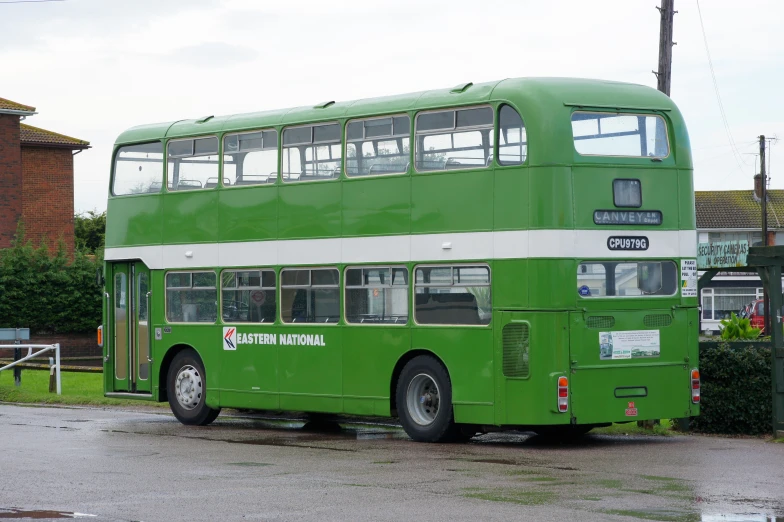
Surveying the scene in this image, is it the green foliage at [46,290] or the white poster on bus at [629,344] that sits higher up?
the green foliage at [46,290]

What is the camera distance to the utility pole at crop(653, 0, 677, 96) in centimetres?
1957

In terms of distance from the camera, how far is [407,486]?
11898 millimetres

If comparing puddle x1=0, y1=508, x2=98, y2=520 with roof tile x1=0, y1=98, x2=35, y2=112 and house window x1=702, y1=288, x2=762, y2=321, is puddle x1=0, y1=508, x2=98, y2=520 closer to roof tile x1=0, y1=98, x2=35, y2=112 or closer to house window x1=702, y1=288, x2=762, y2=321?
roof tile x1=0, y1=98, x2=35, y2=112

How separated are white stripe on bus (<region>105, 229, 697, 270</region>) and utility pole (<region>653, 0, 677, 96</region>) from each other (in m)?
3.62

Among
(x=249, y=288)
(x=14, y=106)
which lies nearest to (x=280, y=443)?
(x=249, y=288)

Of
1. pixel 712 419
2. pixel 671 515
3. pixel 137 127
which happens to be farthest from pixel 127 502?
pixel 137 127

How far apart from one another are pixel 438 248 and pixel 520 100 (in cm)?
216

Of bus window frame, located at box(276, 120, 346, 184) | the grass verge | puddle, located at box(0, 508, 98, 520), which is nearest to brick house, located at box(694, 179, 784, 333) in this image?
the grass verge

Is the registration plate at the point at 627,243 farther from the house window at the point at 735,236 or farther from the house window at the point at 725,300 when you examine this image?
the house window at the point at 735,236

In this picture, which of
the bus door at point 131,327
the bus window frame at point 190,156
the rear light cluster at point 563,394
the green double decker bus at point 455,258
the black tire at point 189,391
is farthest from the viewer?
the bus door at point 131,327

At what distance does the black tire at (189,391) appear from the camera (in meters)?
20.0

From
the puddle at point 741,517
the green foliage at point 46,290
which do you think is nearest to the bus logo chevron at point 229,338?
the puddle at point 741,517

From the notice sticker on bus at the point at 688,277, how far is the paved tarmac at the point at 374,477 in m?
1.84

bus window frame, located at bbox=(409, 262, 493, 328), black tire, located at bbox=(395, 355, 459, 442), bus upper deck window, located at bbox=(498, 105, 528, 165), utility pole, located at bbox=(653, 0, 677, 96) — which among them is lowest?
black tire, located at bbox=(395, 355, 459, 442)
